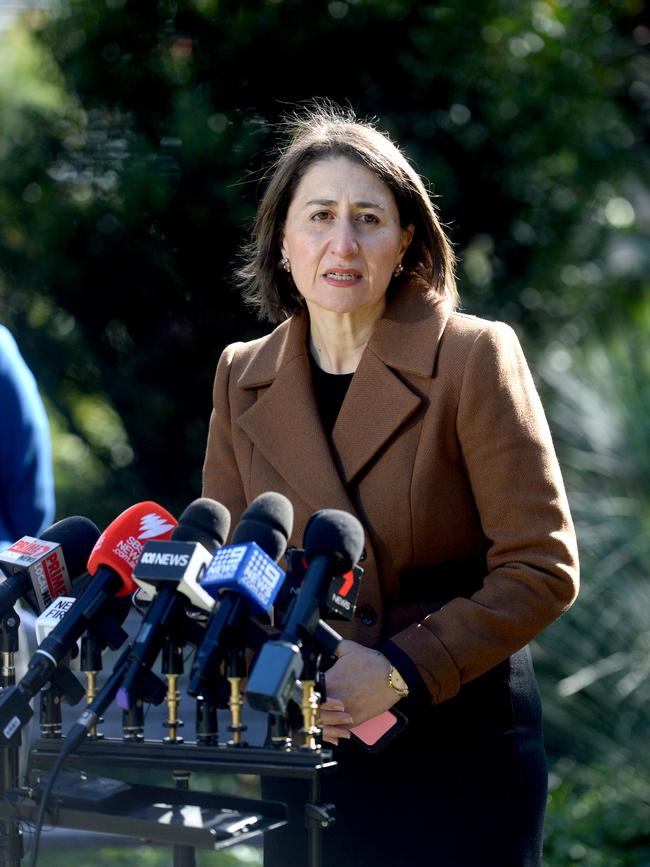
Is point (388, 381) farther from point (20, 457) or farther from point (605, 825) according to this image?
point (605, 825)

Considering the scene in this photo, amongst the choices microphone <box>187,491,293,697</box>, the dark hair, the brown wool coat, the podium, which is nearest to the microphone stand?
the podium

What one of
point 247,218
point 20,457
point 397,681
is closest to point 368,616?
point 397,681

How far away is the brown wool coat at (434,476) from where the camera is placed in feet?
8.20

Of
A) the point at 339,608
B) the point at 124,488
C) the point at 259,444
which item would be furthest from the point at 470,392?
the point at 124,488

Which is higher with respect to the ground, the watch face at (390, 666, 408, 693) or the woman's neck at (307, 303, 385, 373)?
the woman's neck at (307, 303, 385, 373)

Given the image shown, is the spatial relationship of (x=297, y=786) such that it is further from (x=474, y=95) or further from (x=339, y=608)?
(x=474, y=95)

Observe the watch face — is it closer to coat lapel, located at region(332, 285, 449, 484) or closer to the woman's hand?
the woman's hand

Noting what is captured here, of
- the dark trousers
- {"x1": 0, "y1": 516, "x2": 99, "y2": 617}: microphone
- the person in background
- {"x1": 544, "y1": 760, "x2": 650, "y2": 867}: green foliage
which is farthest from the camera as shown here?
{"x1": 544, "y1": 760, "x2": 650, "y2": 867}: green foliage

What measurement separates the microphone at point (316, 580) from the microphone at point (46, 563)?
517mm

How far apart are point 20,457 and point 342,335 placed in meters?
1.20

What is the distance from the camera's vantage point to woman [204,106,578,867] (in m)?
2.50

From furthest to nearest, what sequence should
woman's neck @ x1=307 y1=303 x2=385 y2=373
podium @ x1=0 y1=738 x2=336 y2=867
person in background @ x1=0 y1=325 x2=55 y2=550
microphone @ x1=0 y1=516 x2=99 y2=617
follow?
person in background @ x1=0 y1=325 x2=55 y2=550 → woman's neck @ x1=307 y1=303 x2=385 y2=373 → microphone @ x1=0 y1=516 x2=99 y2=617 → podium @ x1=0 y1=738 x2=336 y2=867

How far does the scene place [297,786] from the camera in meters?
2.67

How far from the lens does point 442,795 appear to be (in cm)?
262
